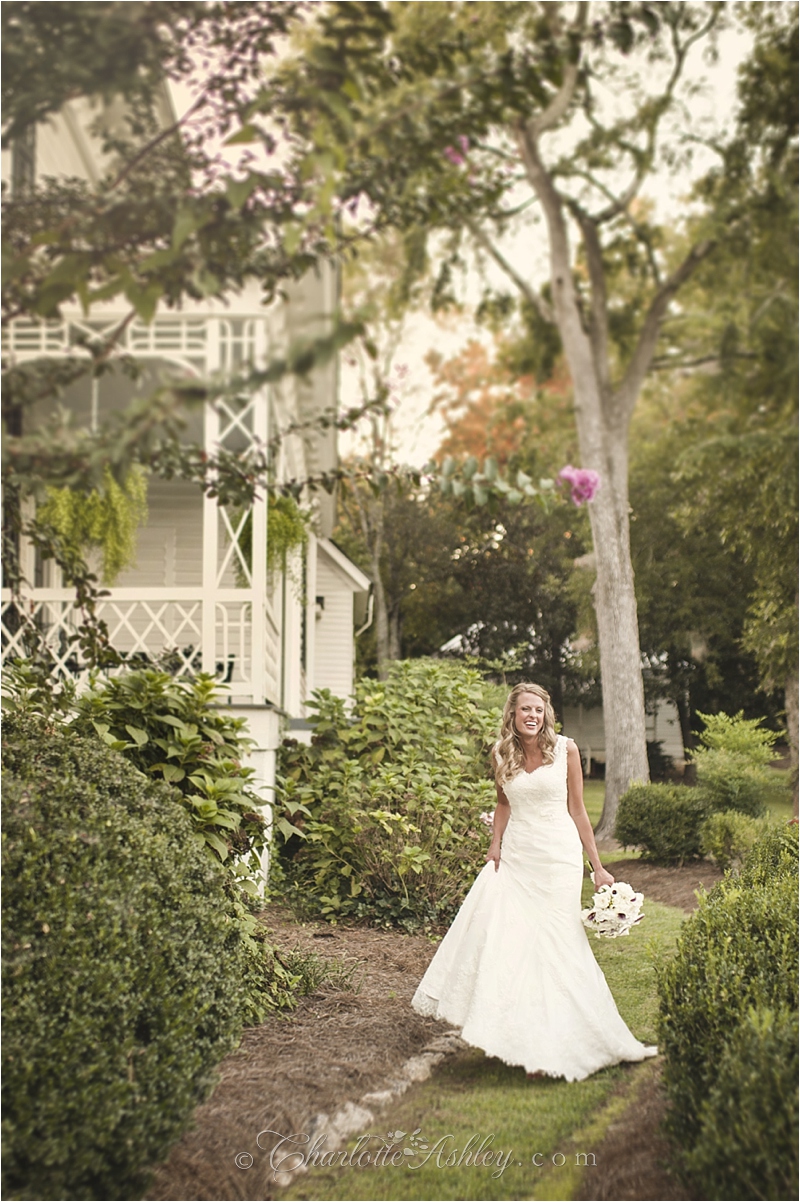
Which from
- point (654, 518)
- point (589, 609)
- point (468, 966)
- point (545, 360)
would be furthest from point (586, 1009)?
point (654, 518)

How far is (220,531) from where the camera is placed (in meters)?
8.74

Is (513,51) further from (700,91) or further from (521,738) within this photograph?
(700,91)

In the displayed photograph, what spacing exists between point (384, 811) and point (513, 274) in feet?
12.9

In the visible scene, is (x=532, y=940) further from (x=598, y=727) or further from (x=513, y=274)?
(x=598, y=727)

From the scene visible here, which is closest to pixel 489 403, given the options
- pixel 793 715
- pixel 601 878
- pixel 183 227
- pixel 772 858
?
pixel 772 858

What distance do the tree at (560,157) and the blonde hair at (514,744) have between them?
6.38ft

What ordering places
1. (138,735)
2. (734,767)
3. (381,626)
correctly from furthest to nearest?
(381,626)
(734,767)
(138,735)

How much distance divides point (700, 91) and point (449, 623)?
644cm

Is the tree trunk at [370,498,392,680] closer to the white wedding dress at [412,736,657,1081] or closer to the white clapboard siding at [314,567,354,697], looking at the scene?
the white clapboard siding at [314,567,354,697]

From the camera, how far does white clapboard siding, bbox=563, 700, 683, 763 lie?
336 inches

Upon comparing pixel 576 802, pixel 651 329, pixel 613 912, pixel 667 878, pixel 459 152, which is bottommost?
pixel 667 878

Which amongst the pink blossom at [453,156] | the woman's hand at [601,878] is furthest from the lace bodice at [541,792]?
the pink blossom at [453,156]

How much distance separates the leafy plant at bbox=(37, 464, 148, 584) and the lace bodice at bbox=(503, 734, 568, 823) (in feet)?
10.3

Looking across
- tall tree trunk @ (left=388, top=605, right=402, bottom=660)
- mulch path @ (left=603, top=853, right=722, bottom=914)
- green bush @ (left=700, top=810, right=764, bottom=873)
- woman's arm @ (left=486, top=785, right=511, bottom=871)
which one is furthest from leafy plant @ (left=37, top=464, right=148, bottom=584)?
tall tree trunk @ (left=388, top=605, right=402, bottom=660)
